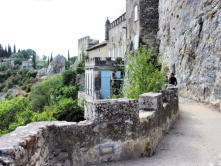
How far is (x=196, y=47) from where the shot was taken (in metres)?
13.7

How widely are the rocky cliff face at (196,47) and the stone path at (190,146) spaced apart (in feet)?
11.4

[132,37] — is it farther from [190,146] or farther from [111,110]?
[111,110]

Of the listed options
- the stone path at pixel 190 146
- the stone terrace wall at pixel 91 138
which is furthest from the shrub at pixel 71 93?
the stone terrace wall at pixel 91 138

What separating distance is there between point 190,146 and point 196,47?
9.69 meters

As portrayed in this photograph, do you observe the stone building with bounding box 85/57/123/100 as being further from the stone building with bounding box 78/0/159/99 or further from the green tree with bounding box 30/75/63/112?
the green tree with bounding box 30/75/63/112

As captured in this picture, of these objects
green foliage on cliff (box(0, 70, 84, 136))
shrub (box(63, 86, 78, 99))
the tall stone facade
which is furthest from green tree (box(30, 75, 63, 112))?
the tall stone facade

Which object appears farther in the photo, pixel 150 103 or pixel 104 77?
pixel 104 77

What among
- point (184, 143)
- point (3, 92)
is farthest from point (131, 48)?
point (3, 92)

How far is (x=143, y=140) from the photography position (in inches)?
175

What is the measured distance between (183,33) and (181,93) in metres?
4.32

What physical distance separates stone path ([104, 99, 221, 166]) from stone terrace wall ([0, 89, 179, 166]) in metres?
0.28

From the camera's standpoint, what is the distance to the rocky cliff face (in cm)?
1127

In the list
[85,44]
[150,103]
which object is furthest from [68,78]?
[150,103]

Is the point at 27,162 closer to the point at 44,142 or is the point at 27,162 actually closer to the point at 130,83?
the point at 44,142
